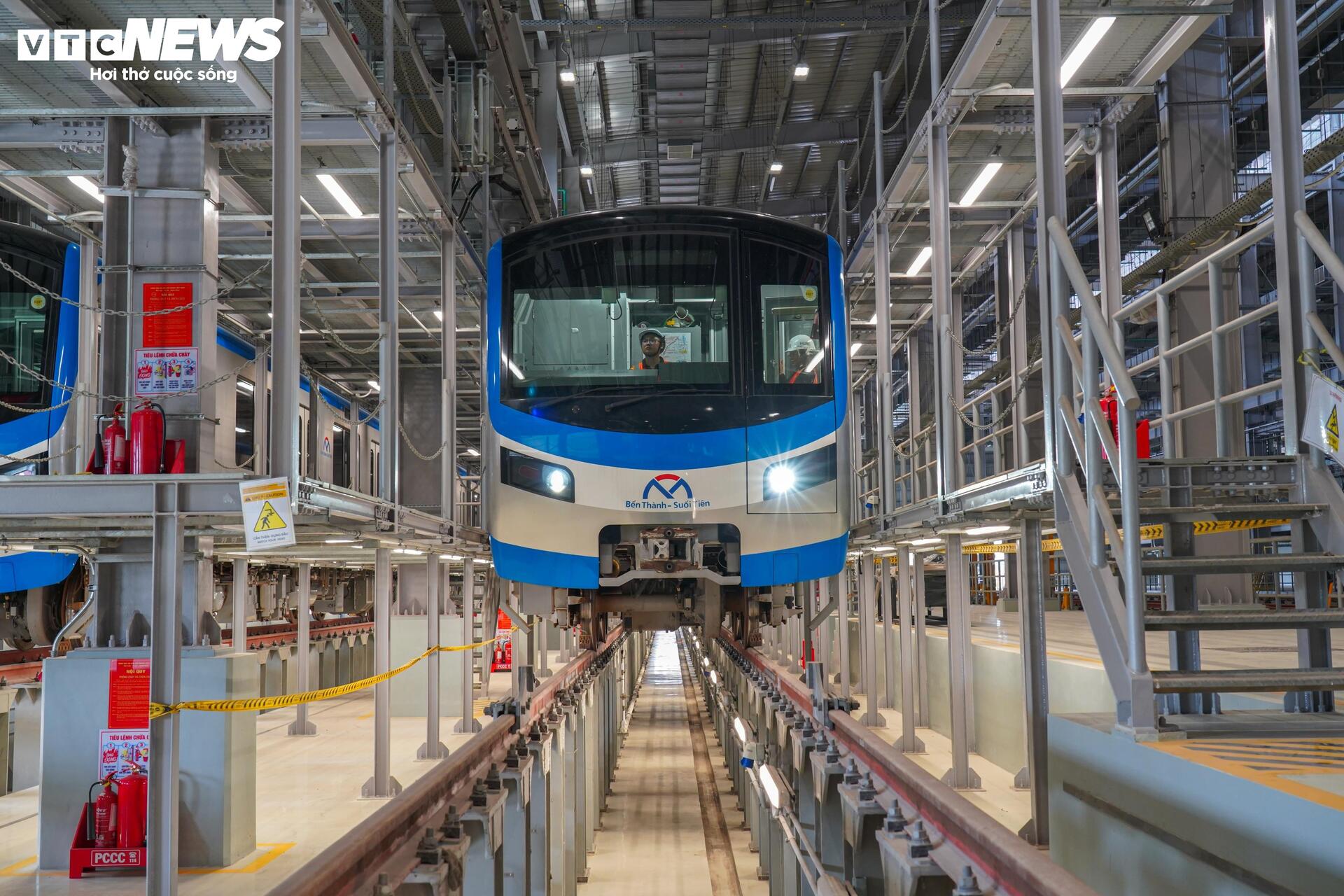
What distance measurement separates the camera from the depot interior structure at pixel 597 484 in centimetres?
334

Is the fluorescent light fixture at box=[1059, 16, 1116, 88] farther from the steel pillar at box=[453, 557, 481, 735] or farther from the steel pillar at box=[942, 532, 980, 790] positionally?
the steel pillar at box=[453, 557, 481, 735]

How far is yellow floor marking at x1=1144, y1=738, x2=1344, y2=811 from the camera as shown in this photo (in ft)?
6.99

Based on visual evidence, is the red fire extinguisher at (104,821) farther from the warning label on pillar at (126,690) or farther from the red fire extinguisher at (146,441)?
the red fire extinguisher at (146,441)

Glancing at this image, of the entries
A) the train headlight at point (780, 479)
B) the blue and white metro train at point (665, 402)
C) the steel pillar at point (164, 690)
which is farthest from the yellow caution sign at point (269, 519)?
the train headlight at point (780, 479)

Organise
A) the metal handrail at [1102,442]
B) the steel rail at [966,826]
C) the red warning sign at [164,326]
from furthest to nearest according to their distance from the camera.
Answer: the red warning sign at [164,326]
the metal handrail at [1102,442]
the steel rail at [966,826]

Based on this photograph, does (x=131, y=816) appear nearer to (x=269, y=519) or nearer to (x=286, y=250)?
(x=269, y=519)

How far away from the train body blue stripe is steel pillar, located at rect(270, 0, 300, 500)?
2011mm

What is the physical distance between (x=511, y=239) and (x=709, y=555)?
82.5 inches

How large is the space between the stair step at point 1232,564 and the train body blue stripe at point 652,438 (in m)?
2.74

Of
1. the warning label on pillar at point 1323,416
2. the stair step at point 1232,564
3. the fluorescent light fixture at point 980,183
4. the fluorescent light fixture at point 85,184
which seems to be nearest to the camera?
the stair step at point 1232,564

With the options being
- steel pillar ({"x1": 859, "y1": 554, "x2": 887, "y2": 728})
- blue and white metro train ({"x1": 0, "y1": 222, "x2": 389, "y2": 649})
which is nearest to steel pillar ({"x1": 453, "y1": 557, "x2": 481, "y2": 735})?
blue and white metro train ({"x1": 0, "y1": 222, "x2": 389, "y2": 649})

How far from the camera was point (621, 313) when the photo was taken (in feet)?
19.9

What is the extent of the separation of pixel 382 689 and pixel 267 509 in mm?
2657

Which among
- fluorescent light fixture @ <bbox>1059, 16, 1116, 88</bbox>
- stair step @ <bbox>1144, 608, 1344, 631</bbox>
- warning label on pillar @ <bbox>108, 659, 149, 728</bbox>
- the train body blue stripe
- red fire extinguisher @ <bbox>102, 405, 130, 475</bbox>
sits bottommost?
warning label on pillar @ <bbox>108, 659, 149, 728</bbox>
